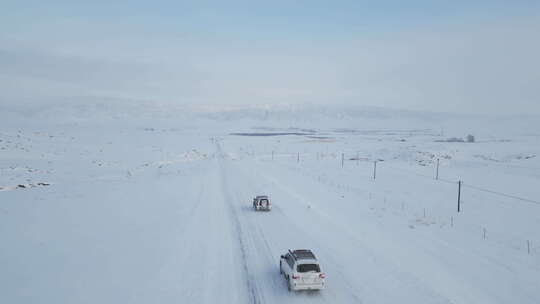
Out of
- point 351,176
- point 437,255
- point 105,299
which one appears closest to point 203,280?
point 105,299

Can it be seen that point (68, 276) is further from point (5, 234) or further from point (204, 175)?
point (204, 175)

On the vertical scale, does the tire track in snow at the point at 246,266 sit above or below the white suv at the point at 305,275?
below

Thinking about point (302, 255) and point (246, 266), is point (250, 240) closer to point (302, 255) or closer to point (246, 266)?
point (246, 266)

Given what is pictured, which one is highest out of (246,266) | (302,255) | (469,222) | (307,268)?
(302,255)

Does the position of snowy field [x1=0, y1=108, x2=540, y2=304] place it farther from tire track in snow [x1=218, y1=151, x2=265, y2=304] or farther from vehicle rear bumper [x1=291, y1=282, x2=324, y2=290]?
vehicle rear bumper [x1=291, y1=282, x2=324, y2=290]

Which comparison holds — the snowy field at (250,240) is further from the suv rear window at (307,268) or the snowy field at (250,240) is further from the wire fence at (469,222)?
the suv rear window at (307,268)

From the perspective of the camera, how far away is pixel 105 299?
13.7 m

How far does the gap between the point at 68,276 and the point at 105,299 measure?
124 inches

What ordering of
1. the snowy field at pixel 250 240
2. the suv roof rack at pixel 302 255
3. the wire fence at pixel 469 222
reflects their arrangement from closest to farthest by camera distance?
the suv roof rack at pixel 302 255 < the snowy field at pixel 250 240 < the wire fence at pixel 469 222

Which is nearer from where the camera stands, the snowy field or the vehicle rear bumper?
the vehicle rear bumper

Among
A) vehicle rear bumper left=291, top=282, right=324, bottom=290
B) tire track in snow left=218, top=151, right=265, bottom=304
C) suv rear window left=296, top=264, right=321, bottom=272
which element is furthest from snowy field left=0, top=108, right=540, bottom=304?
suv rear window left=296, top=264, right=321, bottom=272

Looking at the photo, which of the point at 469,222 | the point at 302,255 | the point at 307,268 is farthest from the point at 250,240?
the point at 469,222

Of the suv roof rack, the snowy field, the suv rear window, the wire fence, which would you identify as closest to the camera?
the suv rear window

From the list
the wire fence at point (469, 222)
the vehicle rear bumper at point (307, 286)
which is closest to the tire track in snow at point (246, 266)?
the vehicle rear bumper at point (307, 286)
